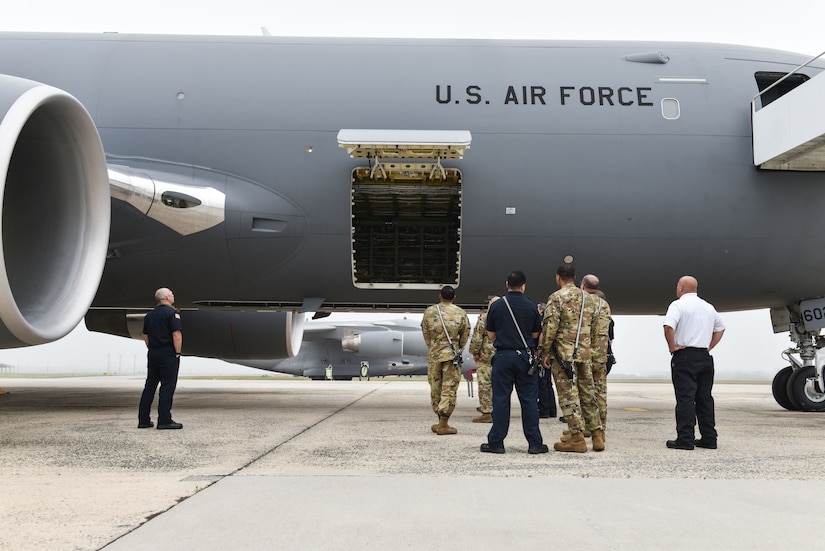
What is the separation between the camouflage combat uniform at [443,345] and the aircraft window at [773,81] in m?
4.81

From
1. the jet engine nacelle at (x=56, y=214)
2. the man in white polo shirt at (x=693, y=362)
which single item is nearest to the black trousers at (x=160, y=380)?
the jet engine nacelle at (x=56, y=214)

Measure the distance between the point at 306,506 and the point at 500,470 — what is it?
63.1 inches

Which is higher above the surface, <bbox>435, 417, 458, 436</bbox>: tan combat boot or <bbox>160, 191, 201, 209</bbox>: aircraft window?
<bbox>160, 191, 201, 209</bbox>: aircraft window

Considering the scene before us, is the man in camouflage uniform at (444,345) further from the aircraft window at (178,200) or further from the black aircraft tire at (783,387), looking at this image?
the black aircraft tire at (783,387)

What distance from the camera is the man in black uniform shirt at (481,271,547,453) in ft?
18.0

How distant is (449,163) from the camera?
27.3 ft

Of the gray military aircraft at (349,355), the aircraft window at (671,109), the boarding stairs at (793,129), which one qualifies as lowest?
the gray military aircraft at (349,355)

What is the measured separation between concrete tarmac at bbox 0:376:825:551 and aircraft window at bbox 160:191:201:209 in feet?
8.15

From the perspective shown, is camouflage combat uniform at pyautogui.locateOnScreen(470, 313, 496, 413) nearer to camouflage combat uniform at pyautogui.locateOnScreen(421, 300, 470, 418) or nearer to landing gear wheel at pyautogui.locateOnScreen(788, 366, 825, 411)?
camouflage combat uniform at pyautogui.locateOnScreen(421, 300, 470, 418)

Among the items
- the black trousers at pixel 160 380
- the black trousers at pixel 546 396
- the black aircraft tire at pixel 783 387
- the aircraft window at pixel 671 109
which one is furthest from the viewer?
the black aircraft tire at pixel 783 387

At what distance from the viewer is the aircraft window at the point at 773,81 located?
29.1ft

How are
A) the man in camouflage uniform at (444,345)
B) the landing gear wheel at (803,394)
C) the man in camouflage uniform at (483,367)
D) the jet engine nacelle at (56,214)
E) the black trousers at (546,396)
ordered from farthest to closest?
the landing gear wheel at (803,394) → the black trousers at (546,396) → the man in camouflage uniform at (483,367) → the man in camouflage uniform at (444,345) → the jet engine nacelle at (56,214)

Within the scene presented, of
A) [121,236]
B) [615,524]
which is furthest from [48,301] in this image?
[615,524]

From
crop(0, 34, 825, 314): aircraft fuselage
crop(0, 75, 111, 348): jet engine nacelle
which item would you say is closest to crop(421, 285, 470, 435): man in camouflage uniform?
crop(0, 34, 825, 314): aircraft fuselage
